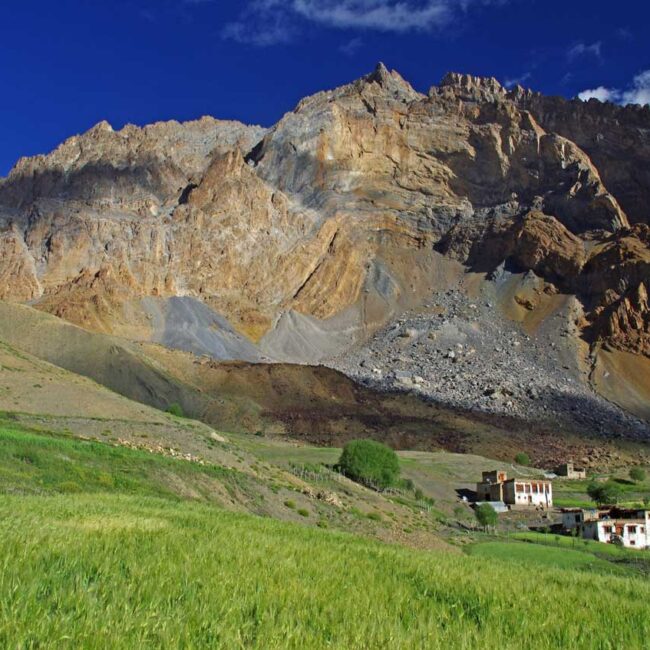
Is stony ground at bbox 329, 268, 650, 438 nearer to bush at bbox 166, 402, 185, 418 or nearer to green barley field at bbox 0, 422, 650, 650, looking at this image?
bush at bbox 166, 402, 185, 418

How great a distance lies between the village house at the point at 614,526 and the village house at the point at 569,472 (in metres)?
34.5

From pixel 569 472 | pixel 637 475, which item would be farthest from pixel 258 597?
pixel 569 472

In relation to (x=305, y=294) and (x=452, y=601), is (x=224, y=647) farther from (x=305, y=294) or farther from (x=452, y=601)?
(x=305, y=294)

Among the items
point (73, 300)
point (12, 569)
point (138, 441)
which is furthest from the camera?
point (73, 300)

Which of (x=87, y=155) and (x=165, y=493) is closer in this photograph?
(x=165, y=493)

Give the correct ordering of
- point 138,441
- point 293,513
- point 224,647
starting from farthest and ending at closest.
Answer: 1. point 138,441
2. point 293,513
3. point 224,647

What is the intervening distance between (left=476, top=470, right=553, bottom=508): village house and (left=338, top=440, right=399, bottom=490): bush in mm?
14595

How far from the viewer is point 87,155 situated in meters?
199

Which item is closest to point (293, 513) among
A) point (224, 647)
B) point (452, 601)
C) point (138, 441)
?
point (138, 441)

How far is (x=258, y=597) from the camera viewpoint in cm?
640

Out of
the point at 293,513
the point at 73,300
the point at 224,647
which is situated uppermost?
the point at 73,300

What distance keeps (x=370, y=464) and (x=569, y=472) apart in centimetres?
4114

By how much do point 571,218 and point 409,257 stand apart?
129 feet

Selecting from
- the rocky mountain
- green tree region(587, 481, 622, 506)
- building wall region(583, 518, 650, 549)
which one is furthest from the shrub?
the rocky mountain
